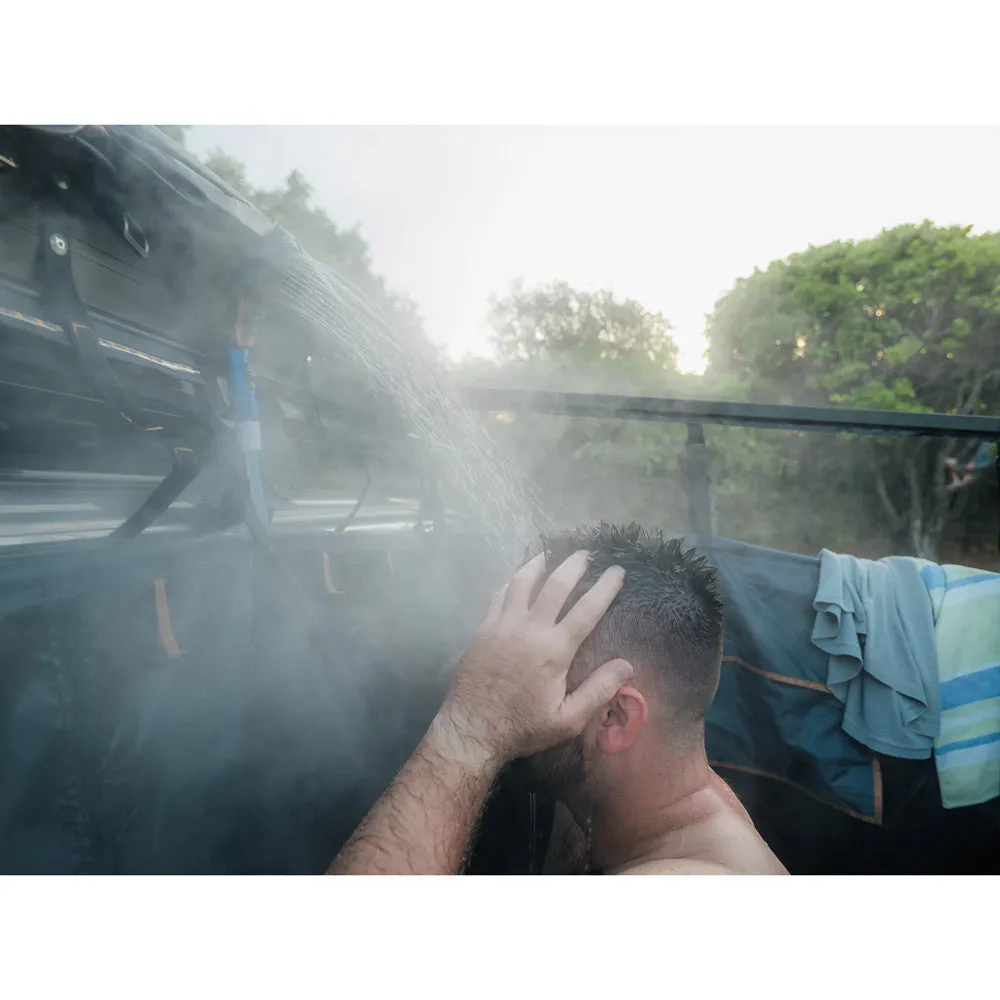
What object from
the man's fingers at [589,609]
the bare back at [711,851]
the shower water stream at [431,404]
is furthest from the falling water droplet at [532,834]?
the man's fingers at [589,609]

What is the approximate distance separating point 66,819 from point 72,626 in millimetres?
395

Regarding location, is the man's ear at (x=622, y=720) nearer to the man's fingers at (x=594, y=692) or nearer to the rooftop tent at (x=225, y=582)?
the man's fingers at (x=594, y=692)

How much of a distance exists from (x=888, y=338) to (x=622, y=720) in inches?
391

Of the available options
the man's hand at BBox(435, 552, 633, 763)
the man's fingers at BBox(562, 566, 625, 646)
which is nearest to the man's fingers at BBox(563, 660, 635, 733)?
the man's hand at BBox(435, 552, 633, 763)

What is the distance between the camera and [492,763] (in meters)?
1.34

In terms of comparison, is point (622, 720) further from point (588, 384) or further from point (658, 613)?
point (588, 384)

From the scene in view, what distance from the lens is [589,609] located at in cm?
138

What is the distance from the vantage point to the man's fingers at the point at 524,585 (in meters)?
1.42

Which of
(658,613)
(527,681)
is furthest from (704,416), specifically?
(527,681)

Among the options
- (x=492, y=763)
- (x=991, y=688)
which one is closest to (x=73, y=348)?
(x=492, y=763)

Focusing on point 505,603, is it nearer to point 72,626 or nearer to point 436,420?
point 436,420

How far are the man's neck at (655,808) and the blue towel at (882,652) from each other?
2.03 feet

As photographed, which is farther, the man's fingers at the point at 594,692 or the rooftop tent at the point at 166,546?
the man's fingers at the point at 594,692

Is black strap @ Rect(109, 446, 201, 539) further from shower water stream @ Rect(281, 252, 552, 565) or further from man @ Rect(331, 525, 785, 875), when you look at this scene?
man @ Rect(331, 525, 785, 875)
